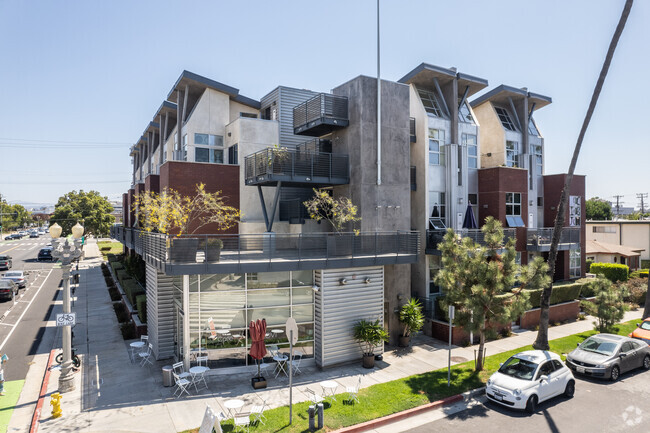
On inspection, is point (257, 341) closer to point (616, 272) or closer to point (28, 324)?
point (28, 324)

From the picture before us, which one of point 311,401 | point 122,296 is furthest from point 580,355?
point 122,296

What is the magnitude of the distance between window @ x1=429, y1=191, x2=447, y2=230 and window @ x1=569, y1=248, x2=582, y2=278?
12790mm

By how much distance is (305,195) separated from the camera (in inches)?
917

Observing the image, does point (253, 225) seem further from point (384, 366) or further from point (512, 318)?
point (512, 318)

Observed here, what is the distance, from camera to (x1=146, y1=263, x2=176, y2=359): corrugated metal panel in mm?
16531

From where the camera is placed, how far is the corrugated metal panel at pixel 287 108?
2350 centimetres

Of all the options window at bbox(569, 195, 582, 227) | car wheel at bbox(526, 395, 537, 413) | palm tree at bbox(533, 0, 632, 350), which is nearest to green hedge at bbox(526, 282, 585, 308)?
palm tree at bbox(533, 0, 632, 350)

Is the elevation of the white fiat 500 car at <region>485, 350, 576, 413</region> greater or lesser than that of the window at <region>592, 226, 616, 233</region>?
lesser

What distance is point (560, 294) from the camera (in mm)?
23812

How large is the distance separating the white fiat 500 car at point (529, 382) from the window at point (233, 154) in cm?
1694

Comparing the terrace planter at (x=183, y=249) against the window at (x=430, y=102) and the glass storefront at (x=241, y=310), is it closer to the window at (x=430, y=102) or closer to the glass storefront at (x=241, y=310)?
the glass storefront at (x=241, y=310)

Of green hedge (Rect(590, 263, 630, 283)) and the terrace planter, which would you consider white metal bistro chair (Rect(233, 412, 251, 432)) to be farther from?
green hedge (Rect(590, 263, 630, 283))

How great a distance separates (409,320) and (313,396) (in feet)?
22.4

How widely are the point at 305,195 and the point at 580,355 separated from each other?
15340 millimetres
